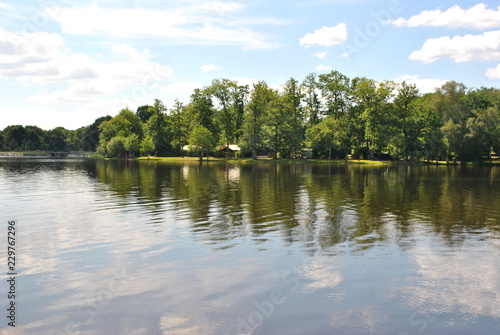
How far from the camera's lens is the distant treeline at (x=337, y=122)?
10831 centimetres

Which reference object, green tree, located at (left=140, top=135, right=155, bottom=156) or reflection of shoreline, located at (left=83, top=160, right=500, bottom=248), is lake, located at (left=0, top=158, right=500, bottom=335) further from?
green tree, located at (left=140, top=135, right=155, bottom=156)

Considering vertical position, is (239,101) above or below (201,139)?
above

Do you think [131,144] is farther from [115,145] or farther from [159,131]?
[159,131]

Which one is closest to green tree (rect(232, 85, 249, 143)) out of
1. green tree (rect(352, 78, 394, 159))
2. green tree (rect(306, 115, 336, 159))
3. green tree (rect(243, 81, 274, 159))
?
green tree (rect(243, 81, 274, 159))

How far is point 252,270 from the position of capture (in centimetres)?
1416

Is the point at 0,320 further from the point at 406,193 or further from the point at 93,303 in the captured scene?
the point at 406,193

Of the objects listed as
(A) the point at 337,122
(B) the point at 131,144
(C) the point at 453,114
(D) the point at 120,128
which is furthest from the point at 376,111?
(D) the point at 120,128

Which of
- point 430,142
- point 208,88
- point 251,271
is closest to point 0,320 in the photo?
point 251,271

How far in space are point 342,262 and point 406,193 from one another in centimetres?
2747

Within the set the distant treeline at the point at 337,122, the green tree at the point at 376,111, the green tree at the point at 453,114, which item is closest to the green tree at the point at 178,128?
the distant treeline at the point at 337,122

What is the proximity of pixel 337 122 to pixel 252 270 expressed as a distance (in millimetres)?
107180

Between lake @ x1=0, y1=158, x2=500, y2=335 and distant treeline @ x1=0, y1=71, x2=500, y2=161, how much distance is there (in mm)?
87938

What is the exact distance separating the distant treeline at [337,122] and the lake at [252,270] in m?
87.9

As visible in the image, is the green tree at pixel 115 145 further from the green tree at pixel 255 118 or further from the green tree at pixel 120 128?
the green tree at pixel 255 118
